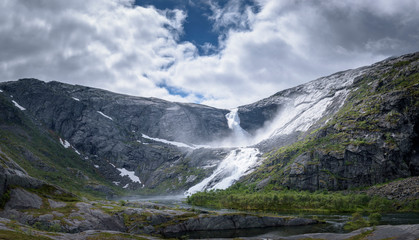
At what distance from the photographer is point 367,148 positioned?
496ft

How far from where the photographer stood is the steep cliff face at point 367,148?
472 ft

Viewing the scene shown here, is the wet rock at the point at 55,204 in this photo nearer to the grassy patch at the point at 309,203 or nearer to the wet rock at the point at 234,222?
the wet rock at the point at 234,222

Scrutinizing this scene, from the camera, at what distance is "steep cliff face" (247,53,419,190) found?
144 meters

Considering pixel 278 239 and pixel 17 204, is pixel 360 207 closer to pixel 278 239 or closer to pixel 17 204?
pixel 278 239

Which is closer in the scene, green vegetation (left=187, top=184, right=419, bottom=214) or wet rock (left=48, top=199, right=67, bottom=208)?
wet rock (left=48, top=199, right=67, bottom=208)

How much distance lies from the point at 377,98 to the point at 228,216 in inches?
5984

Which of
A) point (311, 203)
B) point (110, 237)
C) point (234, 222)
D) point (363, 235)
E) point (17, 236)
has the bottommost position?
point (311, 203)

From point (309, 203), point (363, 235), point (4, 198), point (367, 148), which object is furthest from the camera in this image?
point (367, 148)

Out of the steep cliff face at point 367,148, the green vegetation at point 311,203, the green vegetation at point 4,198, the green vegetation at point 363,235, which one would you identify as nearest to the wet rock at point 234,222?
the green vegetation at point 363,235

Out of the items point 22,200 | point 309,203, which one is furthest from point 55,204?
point 309,203

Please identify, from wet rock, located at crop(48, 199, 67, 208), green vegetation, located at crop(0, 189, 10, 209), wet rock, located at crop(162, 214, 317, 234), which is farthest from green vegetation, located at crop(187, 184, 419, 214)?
green vegetation, located at crop(0, 189, 10, 209)

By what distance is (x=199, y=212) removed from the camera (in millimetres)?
88750

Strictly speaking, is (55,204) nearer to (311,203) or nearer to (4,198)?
(4,198)

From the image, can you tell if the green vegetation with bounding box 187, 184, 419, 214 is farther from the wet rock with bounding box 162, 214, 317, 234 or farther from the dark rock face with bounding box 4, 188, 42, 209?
the dark rock face with bounding box 4, 188, 42, 209
